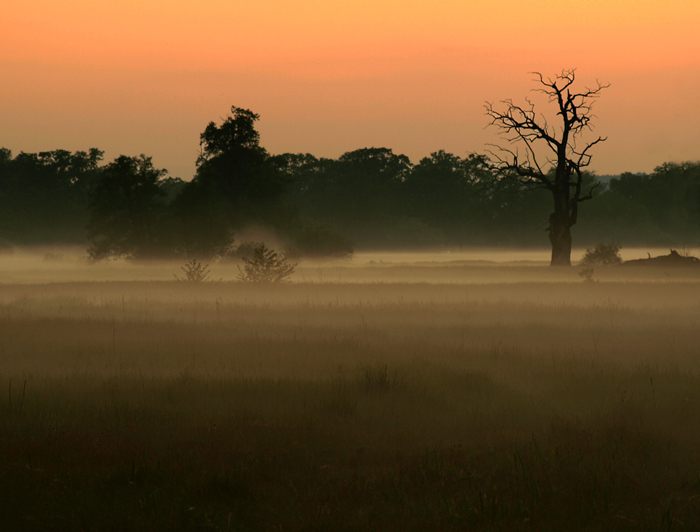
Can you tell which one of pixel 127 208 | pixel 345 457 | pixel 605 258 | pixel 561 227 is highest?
pixel 127 208

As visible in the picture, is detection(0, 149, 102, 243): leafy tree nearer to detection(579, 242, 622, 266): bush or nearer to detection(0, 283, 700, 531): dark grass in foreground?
detection(579, 242, 622, 266): bush

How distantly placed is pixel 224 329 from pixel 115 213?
38.3m

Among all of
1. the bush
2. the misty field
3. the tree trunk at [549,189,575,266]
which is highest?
the tree trunk at [549,189,575,266]

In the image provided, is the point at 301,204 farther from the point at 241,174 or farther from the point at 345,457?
the point at 345,457

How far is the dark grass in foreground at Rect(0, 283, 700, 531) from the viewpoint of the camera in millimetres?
4723

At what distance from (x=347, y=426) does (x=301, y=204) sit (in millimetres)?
91500

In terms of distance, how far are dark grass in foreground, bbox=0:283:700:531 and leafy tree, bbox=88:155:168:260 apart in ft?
118

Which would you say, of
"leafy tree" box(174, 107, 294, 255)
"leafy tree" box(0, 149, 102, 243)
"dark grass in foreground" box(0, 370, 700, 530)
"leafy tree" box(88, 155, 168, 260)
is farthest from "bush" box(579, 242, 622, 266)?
"leafy tree" box(0, 149, 102, 243)

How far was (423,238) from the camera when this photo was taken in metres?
90.1

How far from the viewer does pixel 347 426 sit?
6.77 meters

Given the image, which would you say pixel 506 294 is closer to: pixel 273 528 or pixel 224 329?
pixel 224 329

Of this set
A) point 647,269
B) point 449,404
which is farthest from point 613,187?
point 449,404

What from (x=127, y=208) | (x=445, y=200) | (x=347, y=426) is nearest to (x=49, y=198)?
(x=127, y=208)

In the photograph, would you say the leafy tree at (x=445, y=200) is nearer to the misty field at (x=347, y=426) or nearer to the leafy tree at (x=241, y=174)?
the leafy tree at (x=241, y=174)
